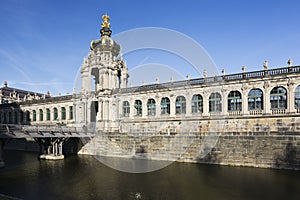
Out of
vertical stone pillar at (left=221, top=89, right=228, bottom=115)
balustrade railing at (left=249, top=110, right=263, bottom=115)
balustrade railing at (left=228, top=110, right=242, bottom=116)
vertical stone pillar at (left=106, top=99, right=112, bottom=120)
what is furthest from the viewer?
vertical stone pillar at (left=106, top=99, right=112, bottom=120)

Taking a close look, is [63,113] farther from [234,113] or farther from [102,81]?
[234,113]

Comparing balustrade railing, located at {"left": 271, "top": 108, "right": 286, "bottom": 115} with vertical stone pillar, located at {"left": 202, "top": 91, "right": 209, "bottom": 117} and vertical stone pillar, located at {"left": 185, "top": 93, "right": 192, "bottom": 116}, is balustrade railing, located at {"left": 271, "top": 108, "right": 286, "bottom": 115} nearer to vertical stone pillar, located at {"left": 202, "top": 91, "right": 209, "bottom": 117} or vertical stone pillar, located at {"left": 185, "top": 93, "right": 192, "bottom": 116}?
vertical stone pillar, located at {"left": 202, "top": 91, "right": 209, "bottom": 117}

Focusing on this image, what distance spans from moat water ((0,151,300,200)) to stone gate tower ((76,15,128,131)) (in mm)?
12960

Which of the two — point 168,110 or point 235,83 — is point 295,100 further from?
point 168,110

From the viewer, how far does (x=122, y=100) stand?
114ft

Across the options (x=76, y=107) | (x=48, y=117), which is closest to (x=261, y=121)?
(x=76, y=107)

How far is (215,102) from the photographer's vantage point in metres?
27.4

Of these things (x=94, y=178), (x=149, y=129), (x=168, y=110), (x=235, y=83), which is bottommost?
(x=94, y=178)

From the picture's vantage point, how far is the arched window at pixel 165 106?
31.0 meters

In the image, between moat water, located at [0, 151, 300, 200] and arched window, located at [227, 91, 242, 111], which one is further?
arched window, located at [227, 91, 242, 111]

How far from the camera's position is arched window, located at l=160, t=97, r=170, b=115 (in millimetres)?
30969

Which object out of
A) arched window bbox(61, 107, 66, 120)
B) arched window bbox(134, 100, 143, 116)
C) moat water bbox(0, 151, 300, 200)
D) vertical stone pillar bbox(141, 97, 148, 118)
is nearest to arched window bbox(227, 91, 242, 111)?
moat water bbox(0, 151, 300, 200)

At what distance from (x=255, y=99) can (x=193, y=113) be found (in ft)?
25.0

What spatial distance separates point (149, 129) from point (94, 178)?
13.6m
